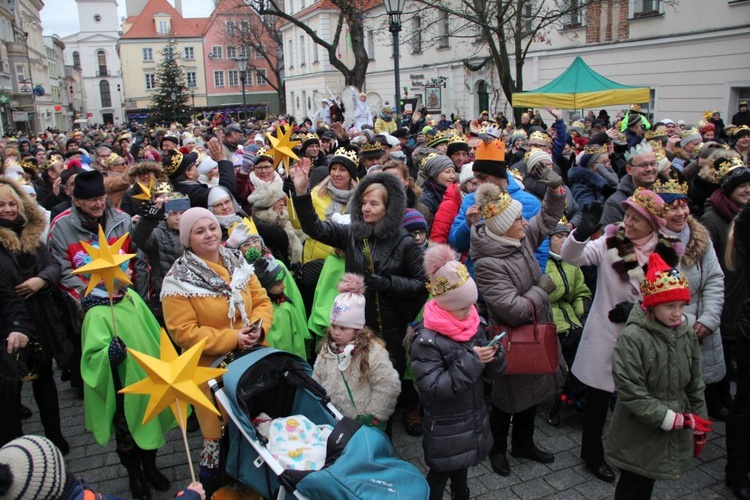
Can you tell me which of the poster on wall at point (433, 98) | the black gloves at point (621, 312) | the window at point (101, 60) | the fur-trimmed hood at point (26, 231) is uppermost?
the window at point (101, 60)

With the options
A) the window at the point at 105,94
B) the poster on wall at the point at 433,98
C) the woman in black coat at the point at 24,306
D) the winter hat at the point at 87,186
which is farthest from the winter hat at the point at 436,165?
the window at the point at 105,94

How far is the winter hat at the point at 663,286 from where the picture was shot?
135 inches

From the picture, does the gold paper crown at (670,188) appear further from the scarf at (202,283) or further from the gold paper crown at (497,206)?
the scarf at (202,283)

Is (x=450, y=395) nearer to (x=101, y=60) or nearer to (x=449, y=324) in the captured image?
(x=449, y=324)

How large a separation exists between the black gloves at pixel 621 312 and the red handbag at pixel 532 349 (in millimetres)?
400

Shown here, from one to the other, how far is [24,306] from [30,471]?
8.79ft

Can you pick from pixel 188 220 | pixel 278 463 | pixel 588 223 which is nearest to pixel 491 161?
pixel 588 223

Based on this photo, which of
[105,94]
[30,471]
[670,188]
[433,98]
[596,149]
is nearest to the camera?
[30,471]

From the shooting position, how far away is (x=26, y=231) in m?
4.77

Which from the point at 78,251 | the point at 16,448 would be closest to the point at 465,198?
the point at 78,251

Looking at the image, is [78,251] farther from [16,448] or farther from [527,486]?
[527,486]

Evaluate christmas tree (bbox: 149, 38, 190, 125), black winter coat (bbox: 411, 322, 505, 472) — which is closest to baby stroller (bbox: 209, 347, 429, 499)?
black winter coat (bbox: 411, 322, 505, 472)

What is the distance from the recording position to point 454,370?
3641 mm

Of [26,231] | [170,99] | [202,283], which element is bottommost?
[202,283]
